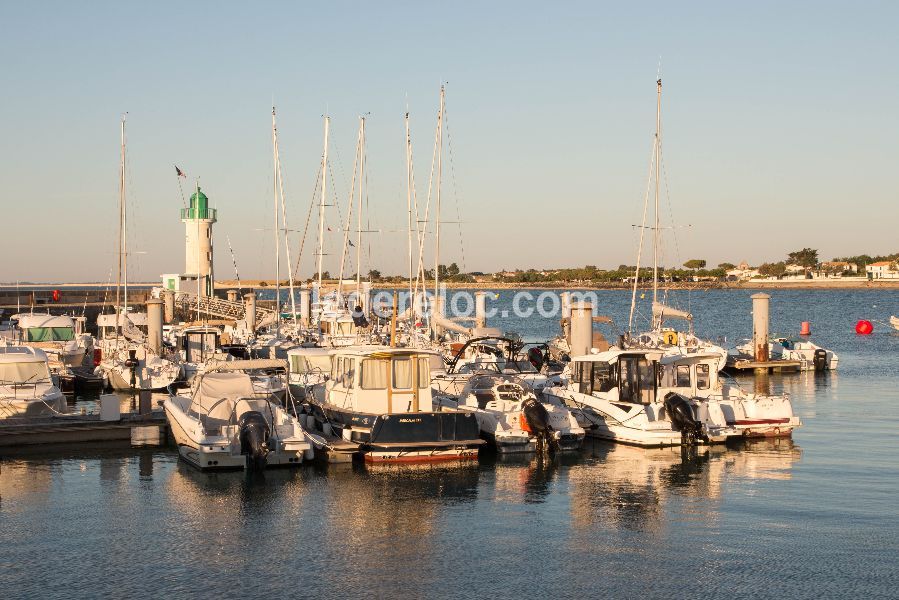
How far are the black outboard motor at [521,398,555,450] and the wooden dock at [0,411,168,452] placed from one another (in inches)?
387

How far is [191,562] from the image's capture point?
17594mm

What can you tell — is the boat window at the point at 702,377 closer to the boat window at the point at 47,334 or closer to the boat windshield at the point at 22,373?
the boat windshield at the point at 22,373

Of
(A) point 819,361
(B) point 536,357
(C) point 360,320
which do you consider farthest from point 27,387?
(A) point 819,361

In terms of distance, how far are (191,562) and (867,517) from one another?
12.6 m

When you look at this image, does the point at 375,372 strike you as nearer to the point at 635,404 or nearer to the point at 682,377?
the point at 635,404

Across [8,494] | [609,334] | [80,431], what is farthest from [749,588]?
[609,334]

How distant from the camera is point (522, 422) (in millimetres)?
28125

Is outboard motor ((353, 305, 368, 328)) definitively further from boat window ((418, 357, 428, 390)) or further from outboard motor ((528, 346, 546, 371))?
boat window ((418, 357, 428, 390))

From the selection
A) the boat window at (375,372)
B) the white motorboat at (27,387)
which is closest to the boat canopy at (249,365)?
the white motorboat at (27,387)

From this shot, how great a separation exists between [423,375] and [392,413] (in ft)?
4.79

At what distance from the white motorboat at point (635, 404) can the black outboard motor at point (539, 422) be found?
249 centimetres

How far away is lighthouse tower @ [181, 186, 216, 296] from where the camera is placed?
79625 mm

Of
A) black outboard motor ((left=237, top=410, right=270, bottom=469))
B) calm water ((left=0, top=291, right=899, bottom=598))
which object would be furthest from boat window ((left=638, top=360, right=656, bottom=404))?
black outboard motor ((left=237, top=410, right=270, bottom=469))

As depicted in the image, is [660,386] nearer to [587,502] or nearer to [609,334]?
[587,502]
